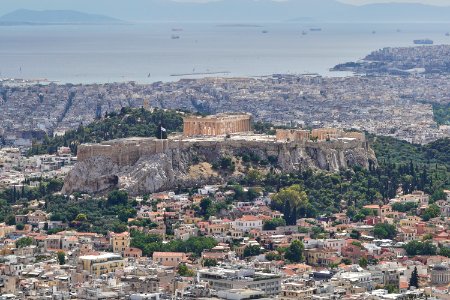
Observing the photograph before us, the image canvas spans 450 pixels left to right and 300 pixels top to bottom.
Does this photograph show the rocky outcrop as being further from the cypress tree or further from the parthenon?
the cypress tree

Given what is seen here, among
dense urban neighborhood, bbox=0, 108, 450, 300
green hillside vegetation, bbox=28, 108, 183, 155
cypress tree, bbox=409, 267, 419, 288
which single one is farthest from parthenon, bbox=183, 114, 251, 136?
cypress tree, bbox=409, 267, 419, 288

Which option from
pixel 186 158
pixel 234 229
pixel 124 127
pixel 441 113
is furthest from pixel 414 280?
pixel 441 113

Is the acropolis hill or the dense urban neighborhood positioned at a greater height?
the acropolis hill

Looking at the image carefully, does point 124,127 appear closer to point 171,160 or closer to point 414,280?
point 171,160

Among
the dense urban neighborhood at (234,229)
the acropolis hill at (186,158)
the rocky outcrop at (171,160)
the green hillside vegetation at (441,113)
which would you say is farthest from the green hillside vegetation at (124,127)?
the green hillside vegetation at (441,113)

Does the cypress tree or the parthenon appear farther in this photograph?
the parthenon

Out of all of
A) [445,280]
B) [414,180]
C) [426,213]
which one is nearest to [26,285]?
[445,280]

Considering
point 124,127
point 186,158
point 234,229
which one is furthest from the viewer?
point 124,127

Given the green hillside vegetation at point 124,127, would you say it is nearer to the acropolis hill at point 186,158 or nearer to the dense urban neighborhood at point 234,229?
Result: the dense urban neighborhood at point 234,229
